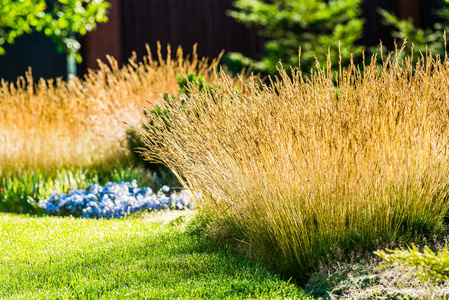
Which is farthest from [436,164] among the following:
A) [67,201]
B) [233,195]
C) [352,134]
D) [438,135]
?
[67,201]

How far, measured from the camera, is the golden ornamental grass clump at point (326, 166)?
12.1 ft

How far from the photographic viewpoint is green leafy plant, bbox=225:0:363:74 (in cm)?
1129

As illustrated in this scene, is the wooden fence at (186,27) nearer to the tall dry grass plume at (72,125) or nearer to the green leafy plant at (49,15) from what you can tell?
the tall dry grass plume at (72,125)

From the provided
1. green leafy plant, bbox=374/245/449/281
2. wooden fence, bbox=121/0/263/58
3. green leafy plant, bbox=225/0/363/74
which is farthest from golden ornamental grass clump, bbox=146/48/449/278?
wooden fence, bbox=121/0/263/58

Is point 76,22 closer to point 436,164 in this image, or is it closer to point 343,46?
point 436,164

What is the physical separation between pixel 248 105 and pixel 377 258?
4.51 ft

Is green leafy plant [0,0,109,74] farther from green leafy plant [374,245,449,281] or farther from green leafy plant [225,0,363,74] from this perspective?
green leafy plant [374,245,449,281]

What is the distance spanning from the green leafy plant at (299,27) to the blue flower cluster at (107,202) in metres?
5.48

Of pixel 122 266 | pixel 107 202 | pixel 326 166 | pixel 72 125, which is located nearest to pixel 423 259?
pixel 326 166

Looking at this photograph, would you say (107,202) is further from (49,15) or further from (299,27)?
(299,27)

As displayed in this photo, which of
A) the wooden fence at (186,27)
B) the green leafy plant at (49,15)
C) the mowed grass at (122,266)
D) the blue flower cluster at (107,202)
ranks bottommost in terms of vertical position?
the blue flower cluster at (107,202)

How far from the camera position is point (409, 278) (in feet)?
11.1

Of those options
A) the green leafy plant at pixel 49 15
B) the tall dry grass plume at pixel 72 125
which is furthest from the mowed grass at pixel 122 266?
the green leafy plant at pixel 49 15

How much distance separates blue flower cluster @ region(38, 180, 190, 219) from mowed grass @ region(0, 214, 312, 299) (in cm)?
84
